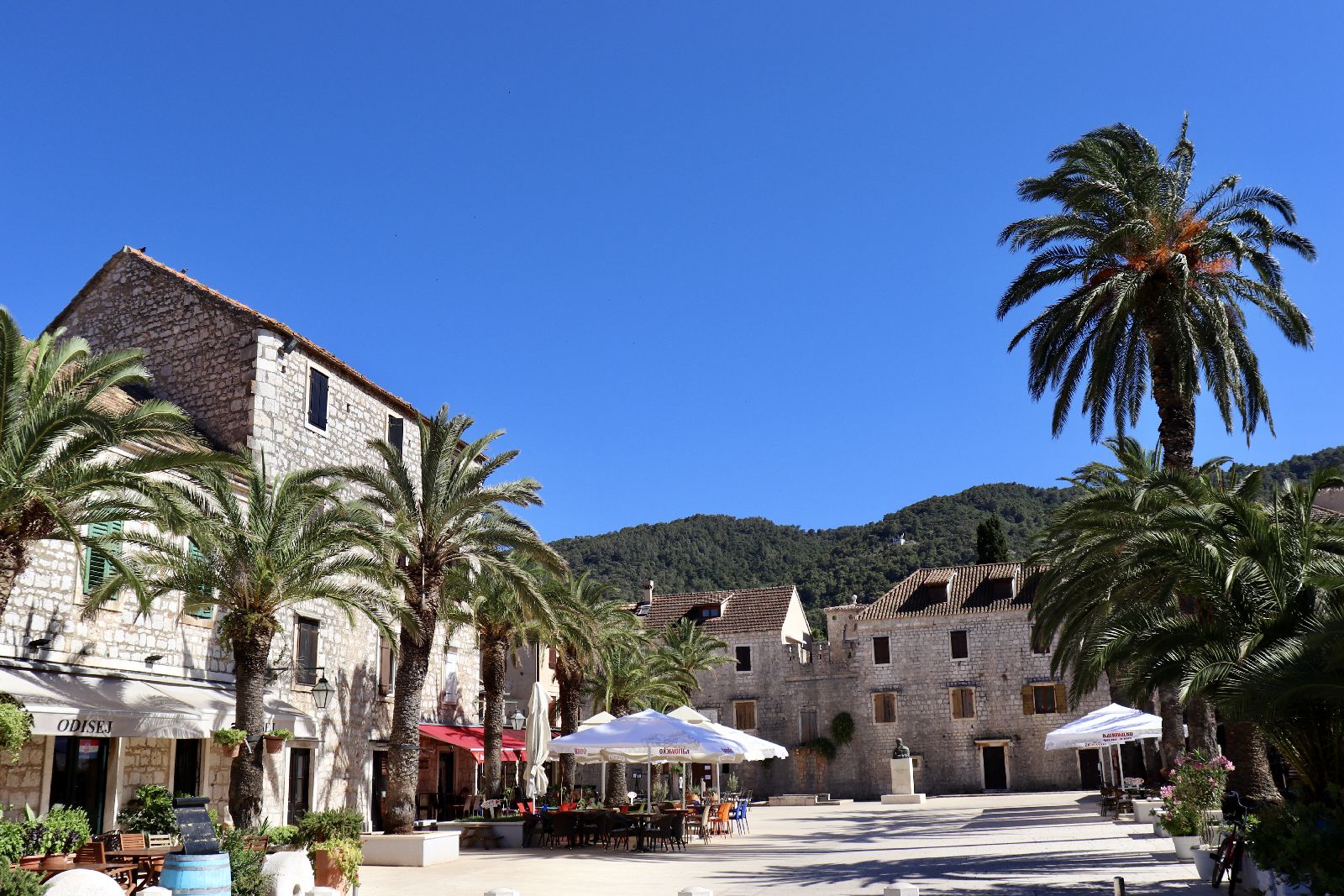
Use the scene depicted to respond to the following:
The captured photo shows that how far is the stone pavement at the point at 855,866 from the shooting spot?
13.9 metres

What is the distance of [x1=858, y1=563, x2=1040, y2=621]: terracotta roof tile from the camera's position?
151 feet

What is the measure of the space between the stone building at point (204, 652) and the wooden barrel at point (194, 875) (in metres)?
6.66

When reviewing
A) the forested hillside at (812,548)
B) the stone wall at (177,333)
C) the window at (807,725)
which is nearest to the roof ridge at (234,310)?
the stone wall at (177,333)

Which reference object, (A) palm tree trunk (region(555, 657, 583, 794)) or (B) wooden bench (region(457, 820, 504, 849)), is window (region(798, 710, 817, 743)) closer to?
(A) palm tree trunk (region(555, 657, 583, 794))

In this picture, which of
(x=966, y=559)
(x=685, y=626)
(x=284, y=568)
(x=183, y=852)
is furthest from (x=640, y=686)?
(x=966, y=559)

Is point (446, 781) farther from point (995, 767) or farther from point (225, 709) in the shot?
point (995, 767)

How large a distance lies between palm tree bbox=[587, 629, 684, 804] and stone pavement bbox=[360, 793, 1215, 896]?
281 inches

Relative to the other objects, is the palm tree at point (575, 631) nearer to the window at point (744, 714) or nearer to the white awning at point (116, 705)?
the white awning at point (116, 705)

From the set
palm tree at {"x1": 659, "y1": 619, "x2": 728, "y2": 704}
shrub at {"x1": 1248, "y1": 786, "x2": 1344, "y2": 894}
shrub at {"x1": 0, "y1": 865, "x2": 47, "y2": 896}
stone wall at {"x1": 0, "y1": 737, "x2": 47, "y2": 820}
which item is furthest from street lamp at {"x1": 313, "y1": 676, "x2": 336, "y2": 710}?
palm tree at {"x1": 659, "y1": 619, "x2": 728, "y2": 704}

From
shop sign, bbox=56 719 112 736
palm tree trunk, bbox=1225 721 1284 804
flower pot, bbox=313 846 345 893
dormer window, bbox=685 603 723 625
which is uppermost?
dormer window, bbox=685 603 723 625

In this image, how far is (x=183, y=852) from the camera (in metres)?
10.2

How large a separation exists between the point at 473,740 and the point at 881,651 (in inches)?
893

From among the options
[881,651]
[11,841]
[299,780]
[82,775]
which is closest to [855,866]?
[11,841]

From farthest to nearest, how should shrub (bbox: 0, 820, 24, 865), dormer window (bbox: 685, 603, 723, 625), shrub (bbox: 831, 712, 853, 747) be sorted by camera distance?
dormer window (bbox: 685, 603, 723, 625), shrub (bbox: 831, 712, 853, 747), shrub (bbox: 0, 820, 24, 865)
